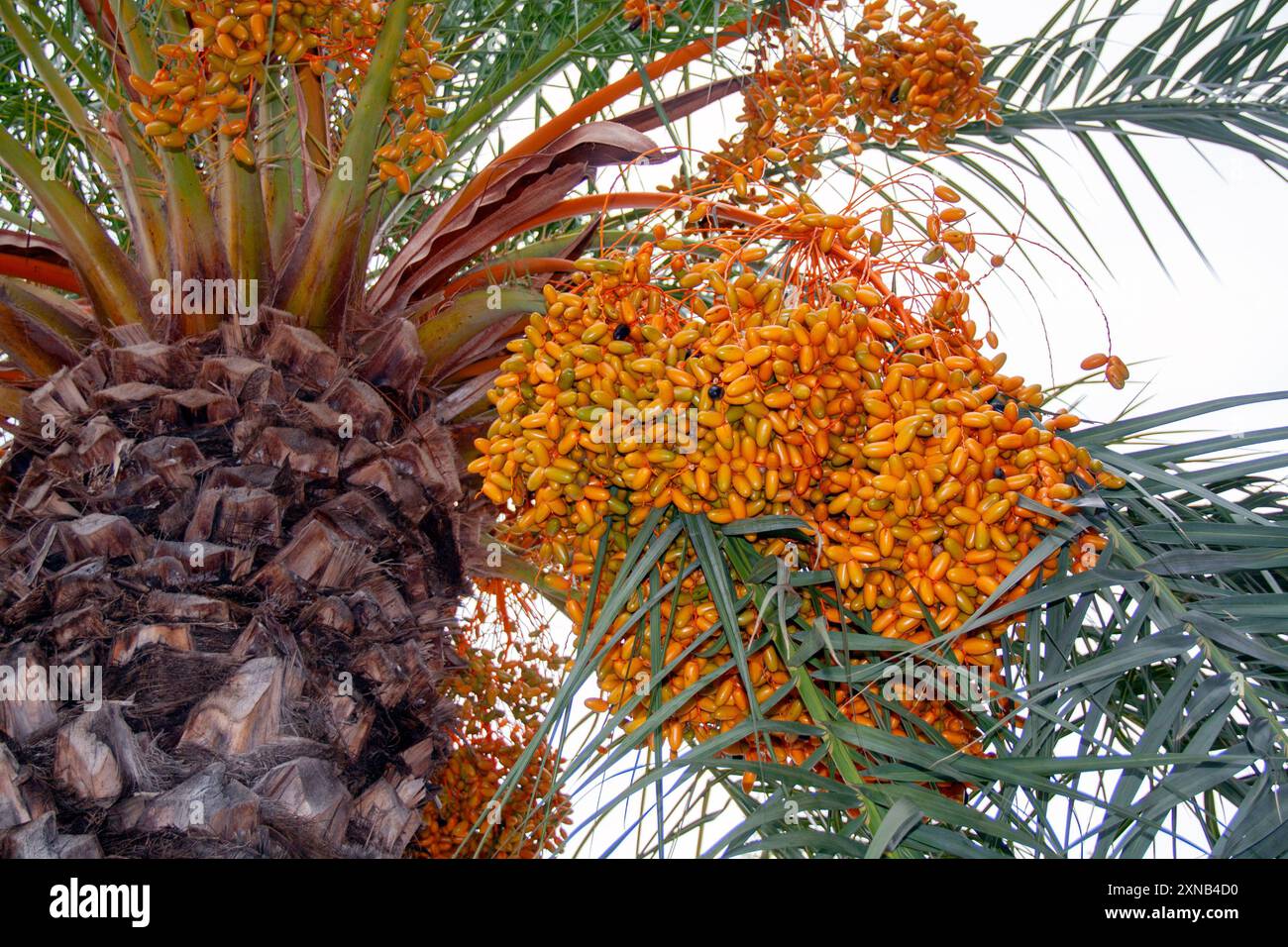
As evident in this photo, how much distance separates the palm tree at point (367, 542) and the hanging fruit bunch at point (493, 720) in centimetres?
44

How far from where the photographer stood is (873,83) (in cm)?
191

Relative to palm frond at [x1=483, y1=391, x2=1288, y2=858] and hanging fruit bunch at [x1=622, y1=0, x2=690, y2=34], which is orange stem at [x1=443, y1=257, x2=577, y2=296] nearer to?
hanging fruit bunch at [x1=622, y1=0, x2=690, y2=34]

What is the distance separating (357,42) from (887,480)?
1112 millimetres

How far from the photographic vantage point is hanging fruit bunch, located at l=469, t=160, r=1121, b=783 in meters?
1.14

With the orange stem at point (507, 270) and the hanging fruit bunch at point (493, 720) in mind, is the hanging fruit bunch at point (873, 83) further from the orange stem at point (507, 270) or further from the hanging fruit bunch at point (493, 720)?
the hanging fruit bunch at point (493, 720)

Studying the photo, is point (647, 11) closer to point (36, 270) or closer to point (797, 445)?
point (797, 445)

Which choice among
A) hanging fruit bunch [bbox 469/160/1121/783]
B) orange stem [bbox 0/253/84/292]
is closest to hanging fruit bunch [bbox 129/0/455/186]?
orange stem [bbox 0/253/84/292]

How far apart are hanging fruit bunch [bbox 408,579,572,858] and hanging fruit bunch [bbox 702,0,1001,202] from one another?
1.12 meters

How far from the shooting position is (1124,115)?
2.32 metres

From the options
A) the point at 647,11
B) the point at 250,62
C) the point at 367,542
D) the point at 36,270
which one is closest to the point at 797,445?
the point at 367,542

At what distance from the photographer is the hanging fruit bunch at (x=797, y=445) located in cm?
114
